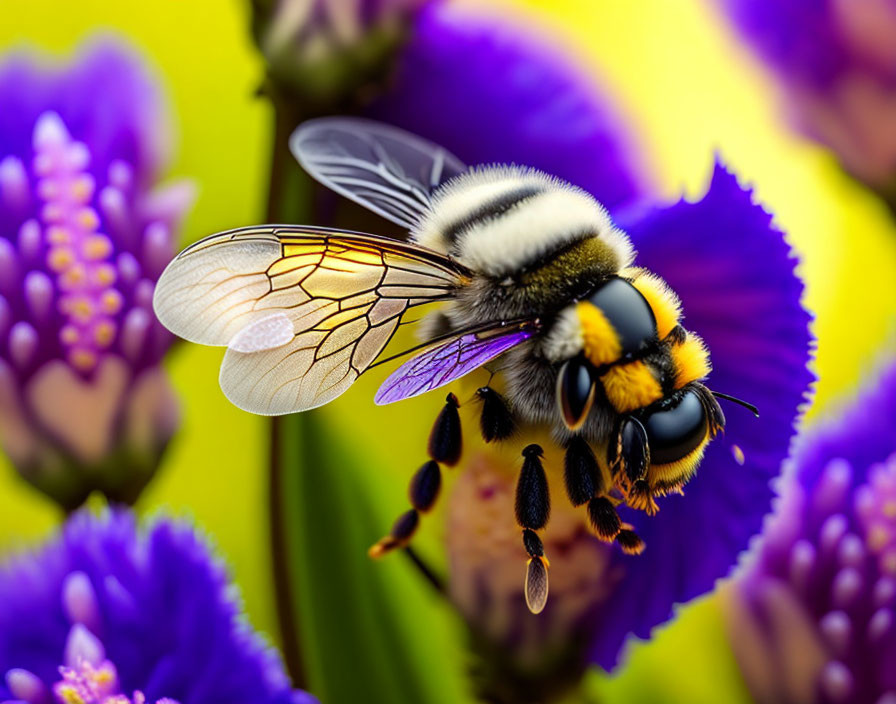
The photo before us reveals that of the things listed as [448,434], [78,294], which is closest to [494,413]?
[448,434]

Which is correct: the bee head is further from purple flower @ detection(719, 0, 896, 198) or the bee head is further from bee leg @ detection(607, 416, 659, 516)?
purple flower @ detection(719, 0, 896, 198)

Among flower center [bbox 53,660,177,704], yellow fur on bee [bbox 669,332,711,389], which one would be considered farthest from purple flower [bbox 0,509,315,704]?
yellow fur on bee [bbox 669,332,711,389]

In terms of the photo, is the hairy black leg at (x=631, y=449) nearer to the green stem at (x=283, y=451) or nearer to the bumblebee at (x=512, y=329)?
the bumblebee at (x=512, y=329)

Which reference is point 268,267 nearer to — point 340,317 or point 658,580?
point 340,317

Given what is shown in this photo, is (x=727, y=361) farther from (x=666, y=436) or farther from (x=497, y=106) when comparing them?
(x=497, y=106)

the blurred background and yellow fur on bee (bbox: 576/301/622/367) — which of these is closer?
yellow fur on bee (bbox: 576/301/622/367)

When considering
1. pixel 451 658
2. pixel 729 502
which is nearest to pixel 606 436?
pixel 729 502
